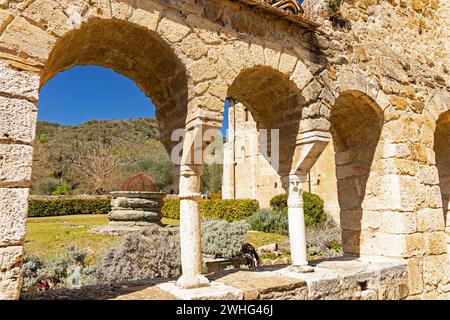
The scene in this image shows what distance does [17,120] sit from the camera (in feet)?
7.39

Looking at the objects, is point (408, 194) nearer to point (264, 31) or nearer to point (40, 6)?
point (264, 31)

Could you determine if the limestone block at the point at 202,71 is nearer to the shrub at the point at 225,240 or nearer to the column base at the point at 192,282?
the column base at the point at 192,282

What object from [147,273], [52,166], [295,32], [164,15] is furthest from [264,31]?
[52,166]

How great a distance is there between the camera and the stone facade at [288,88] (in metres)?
2.32

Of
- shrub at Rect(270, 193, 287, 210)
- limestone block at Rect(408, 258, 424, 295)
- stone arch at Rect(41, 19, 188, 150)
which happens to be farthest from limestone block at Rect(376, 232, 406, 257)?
shrub at Rect(270, 193, 287, 210)

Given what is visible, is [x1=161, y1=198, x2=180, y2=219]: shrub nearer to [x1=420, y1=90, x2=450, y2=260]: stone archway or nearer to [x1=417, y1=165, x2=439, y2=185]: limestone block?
[x1=420, y1=90, x2=450, y2=260]: stone archway

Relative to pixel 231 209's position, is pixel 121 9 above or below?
above

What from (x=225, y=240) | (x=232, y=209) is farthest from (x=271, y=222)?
(x=225, y=240)

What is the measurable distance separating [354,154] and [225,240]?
11.3ft

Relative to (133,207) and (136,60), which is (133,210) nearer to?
(133,207)

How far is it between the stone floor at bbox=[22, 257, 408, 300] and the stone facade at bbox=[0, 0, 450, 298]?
220 mm

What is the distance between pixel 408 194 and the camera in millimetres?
4410
